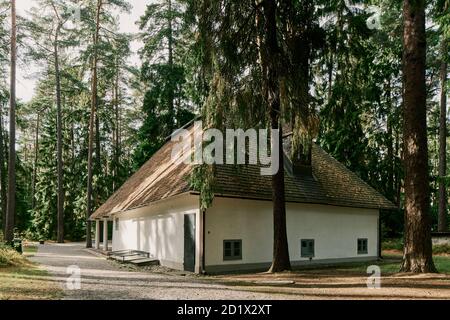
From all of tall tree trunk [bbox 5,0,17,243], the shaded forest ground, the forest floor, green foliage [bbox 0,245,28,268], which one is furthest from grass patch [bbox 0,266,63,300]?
tall tree trunk [bbox 5,0,17,243]

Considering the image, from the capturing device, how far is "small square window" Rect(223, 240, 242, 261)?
1552cm

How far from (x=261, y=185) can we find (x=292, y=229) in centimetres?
238

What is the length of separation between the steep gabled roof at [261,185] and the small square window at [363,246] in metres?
1.66

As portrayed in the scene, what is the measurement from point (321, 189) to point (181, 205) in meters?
6.46

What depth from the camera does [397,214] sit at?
30.4m

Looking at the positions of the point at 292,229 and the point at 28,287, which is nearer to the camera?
the point at 28,287

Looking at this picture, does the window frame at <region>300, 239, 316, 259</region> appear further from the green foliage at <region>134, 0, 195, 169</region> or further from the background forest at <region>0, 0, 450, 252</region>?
the green foliage at <region>134, 0, 195, 169</region>

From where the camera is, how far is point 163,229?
17.8 m

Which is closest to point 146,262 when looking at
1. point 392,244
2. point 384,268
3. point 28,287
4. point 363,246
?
point 28,287

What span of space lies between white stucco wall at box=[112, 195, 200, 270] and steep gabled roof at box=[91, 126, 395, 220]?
0.68 metres

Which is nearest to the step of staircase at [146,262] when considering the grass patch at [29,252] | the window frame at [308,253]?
the window frame at [308,253]

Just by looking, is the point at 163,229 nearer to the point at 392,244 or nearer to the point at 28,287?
the point at 28,287

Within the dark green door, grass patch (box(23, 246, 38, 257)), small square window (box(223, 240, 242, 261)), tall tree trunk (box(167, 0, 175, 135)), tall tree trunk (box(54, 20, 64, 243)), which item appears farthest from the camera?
tall tree trunk (box(54, 20, 64, 243))
